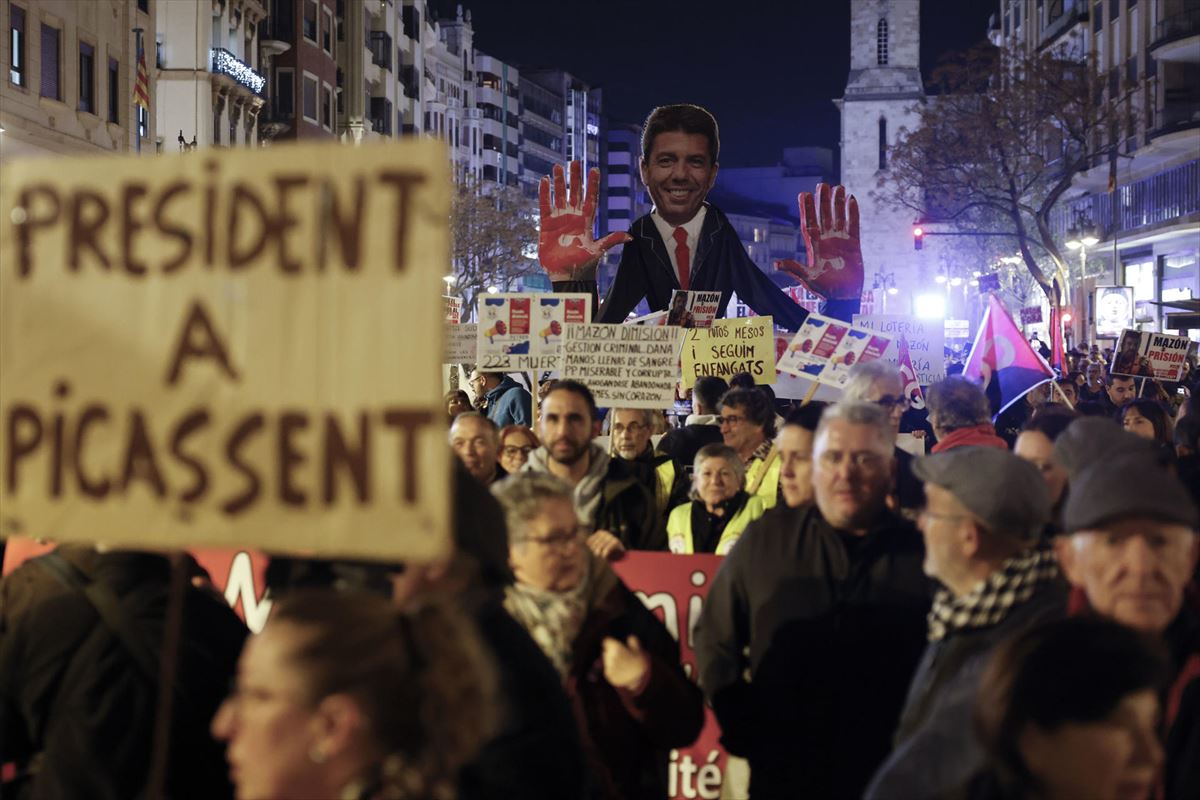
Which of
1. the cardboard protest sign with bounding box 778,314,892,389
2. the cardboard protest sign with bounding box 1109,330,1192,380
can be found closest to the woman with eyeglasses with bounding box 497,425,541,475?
the cardboard protest sign with bounding box 778,314,892,389

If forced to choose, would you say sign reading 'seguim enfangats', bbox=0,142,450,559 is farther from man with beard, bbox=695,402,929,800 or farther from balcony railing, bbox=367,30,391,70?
balcony railing, bbox=367,30,391,70

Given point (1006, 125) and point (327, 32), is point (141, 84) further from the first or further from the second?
point (327, 32)

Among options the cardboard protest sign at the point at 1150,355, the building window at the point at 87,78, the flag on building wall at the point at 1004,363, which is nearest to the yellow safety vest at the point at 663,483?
the flag on building wall at the point at 1004,363

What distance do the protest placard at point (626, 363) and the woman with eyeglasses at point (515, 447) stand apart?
5.56 feet

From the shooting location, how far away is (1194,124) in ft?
150

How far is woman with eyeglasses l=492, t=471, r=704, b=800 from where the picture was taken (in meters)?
4.36

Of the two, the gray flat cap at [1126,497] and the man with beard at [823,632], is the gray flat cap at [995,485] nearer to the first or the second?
the gray flat cap at [1126,497]

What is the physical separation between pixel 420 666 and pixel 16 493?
104 centimetres

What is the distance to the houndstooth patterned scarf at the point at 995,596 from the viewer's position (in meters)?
3.88

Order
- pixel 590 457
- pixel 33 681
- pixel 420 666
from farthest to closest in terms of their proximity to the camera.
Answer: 1. pixel 590 457
2. pixel 33 681
3. pixel 420 666

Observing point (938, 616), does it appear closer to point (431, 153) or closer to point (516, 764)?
point (516, 764)

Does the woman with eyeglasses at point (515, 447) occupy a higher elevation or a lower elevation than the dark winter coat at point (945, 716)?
higher

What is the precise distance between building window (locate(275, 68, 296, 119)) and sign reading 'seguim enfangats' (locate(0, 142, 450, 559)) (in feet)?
186

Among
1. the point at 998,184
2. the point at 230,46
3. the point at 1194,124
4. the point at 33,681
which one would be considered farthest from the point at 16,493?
the point at 230,46
